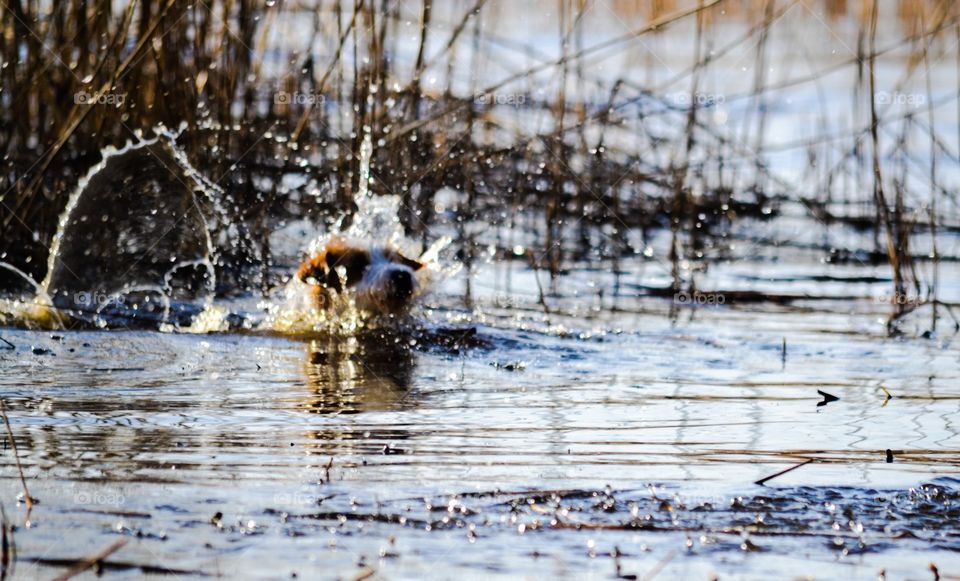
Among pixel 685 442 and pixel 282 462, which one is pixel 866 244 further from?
pixel 282 462

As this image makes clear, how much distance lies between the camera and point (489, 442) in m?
3.54

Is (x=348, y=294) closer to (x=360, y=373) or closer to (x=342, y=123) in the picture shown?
(x=360, y=373)

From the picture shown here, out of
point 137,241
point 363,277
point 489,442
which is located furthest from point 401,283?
point 489,442

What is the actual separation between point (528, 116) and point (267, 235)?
8.55 ft

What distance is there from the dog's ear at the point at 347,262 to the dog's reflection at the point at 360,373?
0.99ft

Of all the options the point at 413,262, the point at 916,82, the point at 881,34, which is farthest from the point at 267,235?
the point at 881,34

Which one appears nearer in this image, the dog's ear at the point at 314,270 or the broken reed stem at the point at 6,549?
the broken reed stem at the point at 6,549

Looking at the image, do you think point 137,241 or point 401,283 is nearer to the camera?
point 401,283

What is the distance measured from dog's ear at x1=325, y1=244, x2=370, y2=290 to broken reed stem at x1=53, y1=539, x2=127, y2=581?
3681 millimetres

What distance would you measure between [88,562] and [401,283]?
Result: 361 cm

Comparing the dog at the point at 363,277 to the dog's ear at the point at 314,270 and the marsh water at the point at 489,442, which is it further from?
the marsh water at the point at 489,442

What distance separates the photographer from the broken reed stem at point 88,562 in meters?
2.37

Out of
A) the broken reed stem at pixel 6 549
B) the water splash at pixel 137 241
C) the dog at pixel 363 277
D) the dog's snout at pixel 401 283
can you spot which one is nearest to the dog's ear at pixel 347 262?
the dog at pixel 363 277

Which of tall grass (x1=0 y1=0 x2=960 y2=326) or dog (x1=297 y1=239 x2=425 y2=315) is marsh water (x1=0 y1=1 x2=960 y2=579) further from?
tall grass (x1=0 y1=0 x2=960 y2=326)
